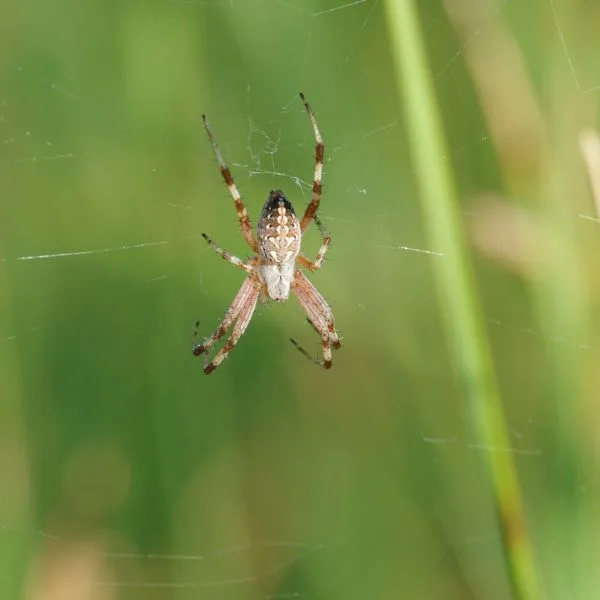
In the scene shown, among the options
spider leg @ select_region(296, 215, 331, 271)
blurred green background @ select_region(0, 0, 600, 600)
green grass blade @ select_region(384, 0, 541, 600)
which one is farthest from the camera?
spider leg @ select_region(296, 215, 331, 271)

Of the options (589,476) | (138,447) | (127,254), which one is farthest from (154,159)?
(589,476)

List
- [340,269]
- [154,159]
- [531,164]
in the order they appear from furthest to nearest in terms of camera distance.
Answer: [340,269], [154,159], [531,164]

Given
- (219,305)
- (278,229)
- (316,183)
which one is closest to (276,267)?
(219,305)

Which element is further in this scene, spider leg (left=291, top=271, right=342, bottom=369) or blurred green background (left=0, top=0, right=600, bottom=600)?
spider leg (left=291, top=271, right=342, bottom=369)

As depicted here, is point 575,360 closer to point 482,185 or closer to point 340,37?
point 482,185

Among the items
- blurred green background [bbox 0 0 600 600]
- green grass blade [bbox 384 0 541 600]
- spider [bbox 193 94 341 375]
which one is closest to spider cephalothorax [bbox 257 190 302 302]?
spider [bbox 193 94 341 375]

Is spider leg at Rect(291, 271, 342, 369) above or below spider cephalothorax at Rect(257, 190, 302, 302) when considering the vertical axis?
below

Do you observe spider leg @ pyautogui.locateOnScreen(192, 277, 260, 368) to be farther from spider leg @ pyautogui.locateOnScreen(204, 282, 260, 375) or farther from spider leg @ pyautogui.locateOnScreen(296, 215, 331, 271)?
spider leg @ pyautogui.locateOnScreen(296, 215, 331, 271)

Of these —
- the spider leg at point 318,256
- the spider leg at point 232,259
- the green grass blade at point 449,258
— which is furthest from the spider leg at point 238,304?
the green grass blade at point 449,258
